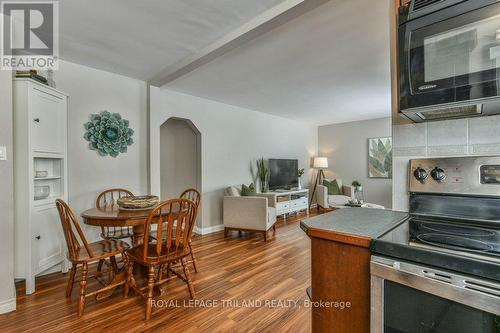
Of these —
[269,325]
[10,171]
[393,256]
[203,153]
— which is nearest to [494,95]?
[393,256]

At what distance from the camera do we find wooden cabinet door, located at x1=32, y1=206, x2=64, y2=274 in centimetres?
232

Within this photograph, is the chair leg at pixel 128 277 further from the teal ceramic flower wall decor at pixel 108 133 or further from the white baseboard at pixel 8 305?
the teal ceramic flower wall decor at pixel 108 133

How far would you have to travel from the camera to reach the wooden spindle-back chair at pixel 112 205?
9.04ft

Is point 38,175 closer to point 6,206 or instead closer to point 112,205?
point 6,206

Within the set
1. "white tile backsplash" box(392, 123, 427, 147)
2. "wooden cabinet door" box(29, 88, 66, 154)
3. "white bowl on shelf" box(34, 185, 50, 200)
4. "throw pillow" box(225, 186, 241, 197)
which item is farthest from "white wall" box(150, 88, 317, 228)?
"white tile backsplash" box(392, 123, 427, 147)

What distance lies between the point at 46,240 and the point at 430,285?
3176mm

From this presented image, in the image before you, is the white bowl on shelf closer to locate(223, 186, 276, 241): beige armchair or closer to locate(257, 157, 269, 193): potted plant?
locate(223, 186, 276, 241): beige armchair

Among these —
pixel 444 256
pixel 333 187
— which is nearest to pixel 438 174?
pixel 444 256

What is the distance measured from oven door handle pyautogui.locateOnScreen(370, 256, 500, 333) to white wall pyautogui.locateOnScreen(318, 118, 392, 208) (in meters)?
5.67

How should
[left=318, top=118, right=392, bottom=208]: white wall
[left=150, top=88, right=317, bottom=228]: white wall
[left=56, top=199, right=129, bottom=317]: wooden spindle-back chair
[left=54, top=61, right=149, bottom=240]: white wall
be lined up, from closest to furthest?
[left=56, top=199, right=129, bottom=317]: wooden spindle-back chair
[left=54, top=61, right=149, bottom=240]: white wall
[left=150, top=88, right=317, bottom=228]: white wall
[left=318, top=118, right=392, bottom=208]: white wall

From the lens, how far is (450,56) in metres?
1.02

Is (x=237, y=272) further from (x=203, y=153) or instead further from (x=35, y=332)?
(x=203, y=153)

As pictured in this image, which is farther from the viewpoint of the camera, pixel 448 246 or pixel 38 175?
pixel 38 175

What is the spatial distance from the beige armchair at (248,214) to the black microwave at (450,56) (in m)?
2.88
